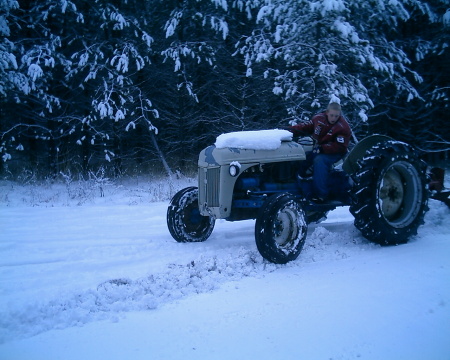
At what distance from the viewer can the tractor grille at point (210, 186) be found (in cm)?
462

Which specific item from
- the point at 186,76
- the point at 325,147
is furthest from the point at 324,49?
the point at 325,147

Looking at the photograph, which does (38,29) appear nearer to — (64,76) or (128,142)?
(64,76)

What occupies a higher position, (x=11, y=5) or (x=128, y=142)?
(x=11, y=5)

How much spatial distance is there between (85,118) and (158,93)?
316cm

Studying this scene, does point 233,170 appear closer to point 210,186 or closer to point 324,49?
point 210,186

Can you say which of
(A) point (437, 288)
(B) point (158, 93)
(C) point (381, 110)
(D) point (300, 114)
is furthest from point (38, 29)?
(A) point (437, 288)

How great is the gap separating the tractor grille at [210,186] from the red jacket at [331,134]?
1.58 meters

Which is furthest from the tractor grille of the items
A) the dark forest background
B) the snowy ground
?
the dark forest background

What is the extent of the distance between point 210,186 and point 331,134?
182 centimetres

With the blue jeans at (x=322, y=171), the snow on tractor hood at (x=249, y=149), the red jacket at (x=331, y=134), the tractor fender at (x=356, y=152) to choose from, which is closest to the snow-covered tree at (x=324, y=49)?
the tractor fender at (x=356, y=152)

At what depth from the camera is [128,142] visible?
14453mm

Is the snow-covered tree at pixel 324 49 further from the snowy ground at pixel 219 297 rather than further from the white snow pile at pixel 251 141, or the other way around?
the snowy ground at pixel 219 297

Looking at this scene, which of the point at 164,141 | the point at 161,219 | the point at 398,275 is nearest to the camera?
the point at 398,275

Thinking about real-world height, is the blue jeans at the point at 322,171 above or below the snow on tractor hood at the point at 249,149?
below
